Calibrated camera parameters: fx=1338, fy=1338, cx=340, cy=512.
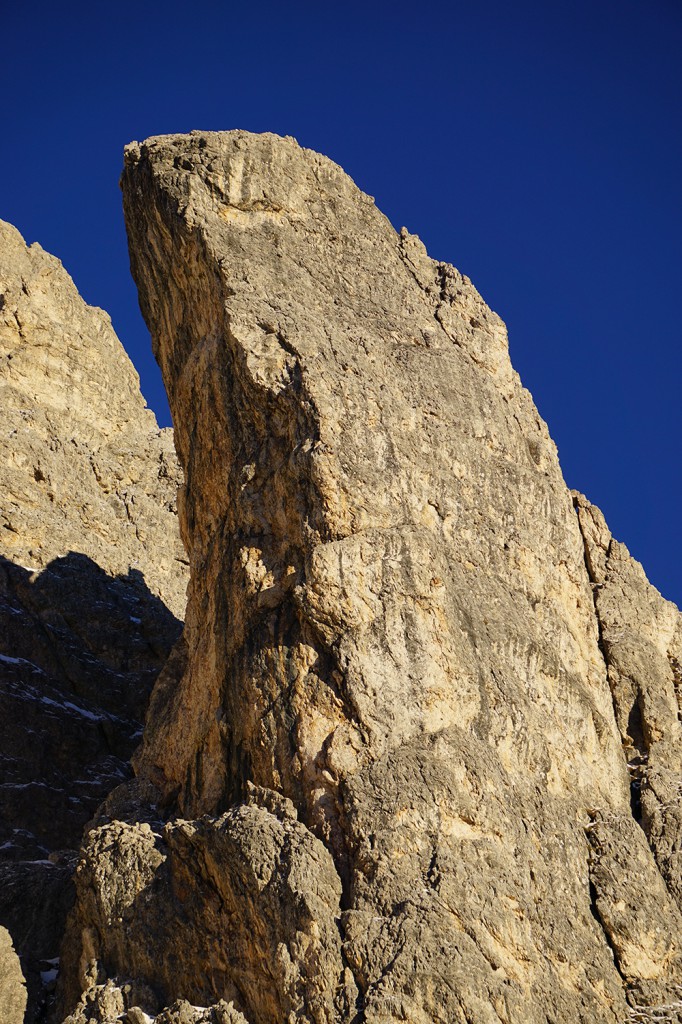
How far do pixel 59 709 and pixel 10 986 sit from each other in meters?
16.6

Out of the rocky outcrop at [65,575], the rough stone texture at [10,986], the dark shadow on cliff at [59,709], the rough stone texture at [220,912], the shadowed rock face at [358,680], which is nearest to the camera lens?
the rough stone texture at [220,912]

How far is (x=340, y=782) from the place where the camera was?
1169 inches

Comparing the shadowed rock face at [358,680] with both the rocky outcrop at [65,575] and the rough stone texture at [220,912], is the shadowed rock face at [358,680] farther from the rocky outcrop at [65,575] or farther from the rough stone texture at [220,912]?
the rocky outcrop at [65,575]

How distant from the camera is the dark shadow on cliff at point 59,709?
127ft

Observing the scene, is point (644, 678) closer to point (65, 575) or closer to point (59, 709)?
point (59, 709)

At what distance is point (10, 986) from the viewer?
33.1m

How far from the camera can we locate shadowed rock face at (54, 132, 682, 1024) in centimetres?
2819

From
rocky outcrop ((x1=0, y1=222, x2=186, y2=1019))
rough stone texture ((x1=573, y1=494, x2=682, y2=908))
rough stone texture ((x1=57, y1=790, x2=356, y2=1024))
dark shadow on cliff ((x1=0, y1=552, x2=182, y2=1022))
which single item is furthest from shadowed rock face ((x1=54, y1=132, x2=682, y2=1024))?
rocky outcrop ((x1=0, y1=222, x2=186, y2=1019))

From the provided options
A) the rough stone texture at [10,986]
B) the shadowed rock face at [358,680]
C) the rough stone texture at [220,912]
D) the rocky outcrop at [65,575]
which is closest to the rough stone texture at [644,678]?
the shadowed rock face at [358,680]

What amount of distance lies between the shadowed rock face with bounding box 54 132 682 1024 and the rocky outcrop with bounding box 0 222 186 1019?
747 centimetres

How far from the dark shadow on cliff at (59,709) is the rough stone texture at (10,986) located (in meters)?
1.87

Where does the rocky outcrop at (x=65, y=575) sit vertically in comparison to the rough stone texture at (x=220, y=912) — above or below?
above

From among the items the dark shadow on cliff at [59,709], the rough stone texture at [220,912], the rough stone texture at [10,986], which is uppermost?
the dark shadow on cliff at [59,709]

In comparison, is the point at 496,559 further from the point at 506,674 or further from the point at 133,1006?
the point at 133,1006
